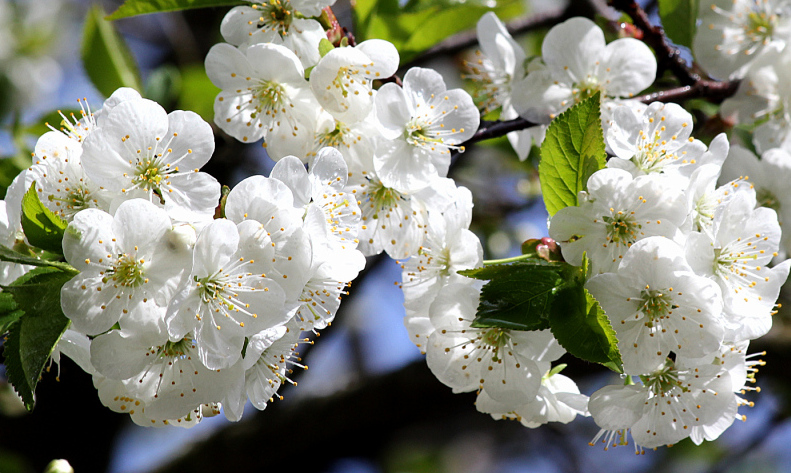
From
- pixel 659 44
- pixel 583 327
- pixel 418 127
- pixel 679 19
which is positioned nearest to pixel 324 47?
pixel 418 127

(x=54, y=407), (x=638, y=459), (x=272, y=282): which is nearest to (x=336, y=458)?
(x=54, y=407)

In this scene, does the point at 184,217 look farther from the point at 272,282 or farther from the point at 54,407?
the point at 54,407

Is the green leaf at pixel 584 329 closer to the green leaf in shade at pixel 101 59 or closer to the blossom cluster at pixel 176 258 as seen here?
the blossom cluster at pixel 176 258

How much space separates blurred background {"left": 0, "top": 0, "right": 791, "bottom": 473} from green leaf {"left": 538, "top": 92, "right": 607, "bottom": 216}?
2.56 ft

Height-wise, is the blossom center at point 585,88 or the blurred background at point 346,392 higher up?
the blossom center at point 585,88

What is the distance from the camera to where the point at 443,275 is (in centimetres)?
146

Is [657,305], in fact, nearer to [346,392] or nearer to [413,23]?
[413,23]

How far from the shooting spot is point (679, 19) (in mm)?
1961

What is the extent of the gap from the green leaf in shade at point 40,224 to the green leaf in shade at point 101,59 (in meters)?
1.35

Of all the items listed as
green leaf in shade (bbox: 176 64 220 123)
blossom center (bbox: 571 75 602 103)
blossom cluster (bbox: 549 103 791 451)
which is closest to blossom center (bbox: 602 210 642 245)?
blossom cluster (bbox: 549 103 791 451)

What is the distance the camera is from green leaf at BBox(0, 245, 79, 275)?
107 cm

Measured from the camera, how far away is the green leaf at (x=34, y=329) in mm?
1104

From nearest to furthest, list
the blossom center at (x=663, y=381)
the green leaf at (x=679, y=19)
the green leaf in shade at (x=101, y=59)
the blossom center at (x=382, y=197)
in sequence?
the blossom center at (x=663, y=381) < the blossom center at (x=382, y=197) < the green leaf at (x=679, y=19) < the green leaf in shade at (x=101, y=59)

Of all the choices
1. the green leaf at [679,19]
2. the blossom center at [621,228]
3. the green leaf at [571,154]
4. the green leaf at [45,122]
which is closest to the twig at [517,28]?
the green leaf at [679,19]
